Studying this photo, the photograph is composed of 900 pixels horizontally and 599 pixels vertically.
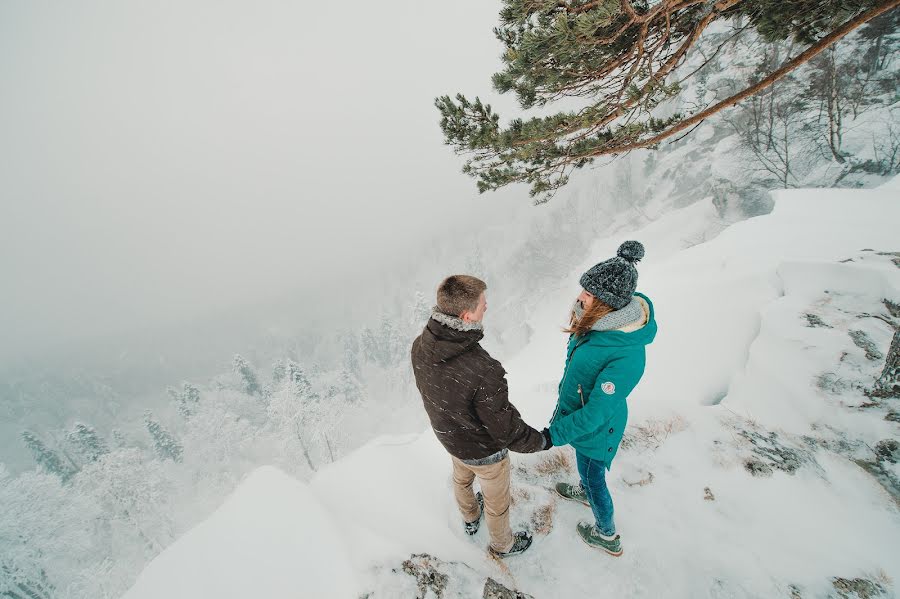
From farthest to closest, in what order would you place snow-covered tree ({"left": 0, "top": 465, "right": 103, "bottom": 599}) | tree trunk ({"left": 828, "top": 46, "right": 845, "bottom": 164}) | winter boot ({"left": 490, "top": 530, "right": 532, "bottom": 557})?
1. snow-covered tree ({"left": 0, "top": 465, "right": 103, "bottom": 599})
2. tree trunk ({"left": 828, "top": 46, "right": 845, "bottom": 164})
3. winter boot ({"left": 490, "top": 530, "right": 532, "bottom": 557})

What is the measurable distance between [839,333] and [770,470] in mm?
2989

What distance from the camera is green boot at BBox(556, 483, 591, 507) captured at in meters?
3.77

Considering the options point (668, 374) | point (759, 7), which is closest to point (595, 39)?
point (759, 7)

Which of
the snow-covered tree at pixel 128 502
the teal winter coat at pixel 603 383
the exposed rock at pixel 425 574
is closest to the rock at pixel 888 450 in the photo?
the teal winter coat at pixel 603 383

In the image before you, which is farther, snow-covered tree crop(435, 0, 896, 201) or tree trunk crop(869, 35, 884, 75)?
tree trunk crop(869, 35, 884, 75)

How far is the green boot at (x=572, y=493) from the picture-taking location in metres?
3.77

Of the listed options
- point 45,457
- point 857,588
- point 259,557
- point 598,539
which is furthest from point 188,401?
point 857,588

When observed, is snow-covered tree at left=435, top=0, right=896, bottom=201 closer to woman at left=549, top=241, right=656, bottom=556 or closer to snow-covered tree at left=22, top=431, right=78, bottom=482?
woman at left=549, top=241, right=656, bottom=556

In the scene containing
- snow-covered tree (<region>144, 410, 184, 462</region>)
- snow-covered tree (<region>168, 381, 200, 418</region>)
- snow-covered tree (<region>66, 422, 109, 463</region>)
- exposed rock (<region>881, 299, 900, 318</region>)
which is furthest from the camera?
snow-covered tree (<region>168, 381, 200, 418</region>)

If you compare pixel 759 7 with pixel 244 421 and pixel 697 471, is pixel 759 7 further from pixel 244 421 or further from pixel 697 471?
pixel 244 421

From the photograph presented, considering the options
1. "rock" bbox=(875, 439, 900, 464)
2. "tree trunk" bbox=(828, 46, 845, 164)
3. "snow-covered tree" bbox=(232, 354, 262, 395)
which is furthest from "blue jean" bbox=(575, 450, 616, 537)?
"snow-covered tree" bbox=(232, 354, 262, 395)

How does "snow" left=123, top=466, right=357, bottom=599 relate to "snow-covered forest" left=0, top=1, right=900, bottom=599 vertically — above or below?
above

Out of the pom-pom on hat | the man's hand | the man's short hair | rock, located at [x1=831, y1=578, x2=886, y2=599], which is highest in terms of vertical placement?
the man's short hair

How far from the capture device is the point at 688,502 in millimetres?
3646
